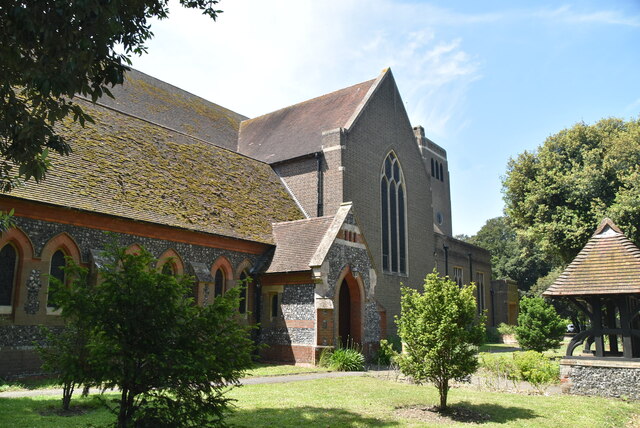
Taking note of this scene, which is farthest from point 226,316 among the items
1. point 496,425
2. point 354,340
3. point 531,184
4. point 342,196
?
point 531,184

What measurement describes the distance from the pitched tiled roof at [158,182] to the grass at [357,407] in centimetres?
682

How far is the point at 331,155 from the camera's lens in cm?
2642

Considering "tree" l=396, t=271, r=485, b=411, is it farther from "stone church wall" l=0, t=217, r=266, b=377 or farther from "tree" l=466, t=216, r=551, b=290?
"tree" l=466, t=216, r=551, b=290

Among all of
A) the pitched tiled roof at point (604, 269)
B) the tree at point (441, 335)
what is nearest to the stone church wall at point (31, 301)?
the tree at point (441, 335)

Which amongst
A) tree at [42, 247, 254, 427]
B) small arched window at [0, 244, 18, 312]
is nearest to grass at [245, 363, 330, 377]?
A: small arched window at [0, 244, 18, 312]

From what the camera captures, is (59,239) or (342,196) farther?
(342,196)

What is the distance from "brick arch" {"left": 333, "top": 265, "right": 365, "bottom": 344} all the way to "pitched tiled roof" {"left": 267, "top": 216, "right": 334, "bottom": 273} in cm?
162

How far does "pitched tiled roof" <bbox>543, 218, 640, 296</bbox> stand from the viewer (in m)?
14.5

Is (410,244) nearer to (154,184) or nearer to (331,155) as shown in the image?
(331,155)

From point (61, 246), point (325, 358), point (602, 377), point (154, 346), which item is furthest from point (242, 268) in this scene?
point (154, 346)

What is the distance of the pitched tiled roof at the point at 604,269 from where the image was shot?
14477 mm

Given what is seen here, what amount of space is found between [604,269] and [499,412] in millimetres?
6577

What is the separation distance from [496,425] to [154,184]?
14228 millimetres

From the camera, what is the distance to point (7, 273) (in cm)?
1396
